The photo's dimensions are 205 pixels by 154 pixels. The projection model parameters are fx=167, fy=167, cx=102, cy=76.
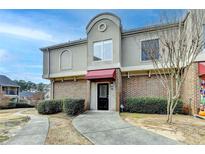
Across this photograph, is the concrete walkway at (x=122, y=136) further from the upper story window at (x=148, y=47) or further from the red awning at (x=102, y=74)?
the upper story window at (x=148, y=47)

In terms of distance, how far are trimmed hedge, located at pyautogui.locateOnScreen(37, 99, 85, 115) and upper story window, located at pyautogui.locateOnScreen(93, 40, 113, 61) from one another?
3.64 m

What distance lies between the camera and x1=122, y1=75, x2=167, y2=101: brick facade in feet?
41.4

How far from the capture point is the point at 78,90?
1508cm

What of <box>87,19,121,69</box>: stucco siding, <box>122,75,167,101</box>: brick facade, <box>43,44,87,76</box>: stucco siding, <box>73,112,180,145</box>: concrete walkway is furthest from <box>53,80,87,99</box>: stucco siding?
<box>73,112,180,145</box>: concrete walkway

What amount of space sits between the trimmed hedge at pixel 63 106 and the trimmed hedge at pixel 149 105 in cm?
358

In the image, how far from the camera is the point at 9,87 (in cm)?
3359

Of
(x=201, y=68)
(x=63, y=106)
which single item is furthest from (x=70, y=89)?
(x=201, y=68)

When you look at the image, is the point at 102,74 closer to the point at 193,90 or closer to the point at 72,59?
the point at 72,59

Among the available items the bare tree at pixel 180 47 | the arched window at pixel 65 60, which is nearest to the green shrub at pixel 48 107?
the arched window at pixel 65 60

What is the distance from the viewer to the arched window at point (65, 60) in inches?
603

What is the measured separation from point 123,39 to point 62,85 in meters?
7.20

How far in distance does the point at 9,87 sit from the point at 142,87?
98.6 ft
